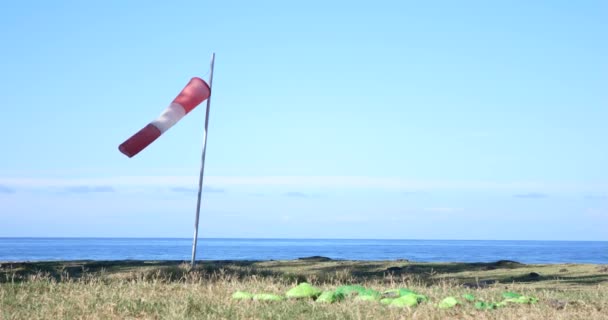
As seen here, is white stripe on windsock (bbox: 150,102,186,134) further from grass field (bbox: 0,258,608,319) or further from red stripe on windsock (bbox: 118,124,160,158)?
grass field (bbox: 0,258,608,319)

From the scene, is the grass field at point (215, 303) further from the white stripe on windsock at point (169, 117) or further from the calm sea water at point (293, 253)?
the calm sea water at point (293, 253)

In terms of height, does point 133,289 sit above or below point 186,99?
below

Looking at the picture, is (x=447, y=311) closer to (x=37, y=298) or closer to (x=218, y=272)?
(x=37, y=298)

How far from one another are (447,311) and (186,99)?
249 inches

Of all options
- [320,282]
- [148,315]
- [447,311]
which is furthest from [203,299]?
[320,282]

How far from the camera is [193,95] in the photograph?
40.5ft

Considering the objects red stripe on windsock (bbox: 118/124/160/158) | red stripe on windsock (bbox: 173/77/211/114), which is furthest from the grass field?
red stripe on windsock (bbox: 173/77/211/114)

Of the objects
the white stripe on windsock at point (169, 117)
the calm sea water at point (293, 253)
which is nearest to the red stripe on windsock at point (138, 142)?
the white stripe on windsock at point (169, 117)

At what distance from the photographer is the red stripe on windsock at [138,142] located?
1172 centimetres

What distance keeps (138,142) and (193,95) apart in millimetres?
1147

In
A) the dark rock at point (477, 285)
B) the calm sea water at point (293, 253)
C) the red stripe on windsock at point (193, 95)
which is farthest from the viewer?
the calm sea water at point (293, 253)

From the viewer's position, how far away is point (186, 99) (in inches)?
486

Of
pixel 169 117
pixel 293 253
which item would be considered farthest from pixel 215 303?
Result: pixel 293 253

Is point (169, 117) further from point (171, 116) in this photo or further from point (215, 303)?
point (215, 303)
